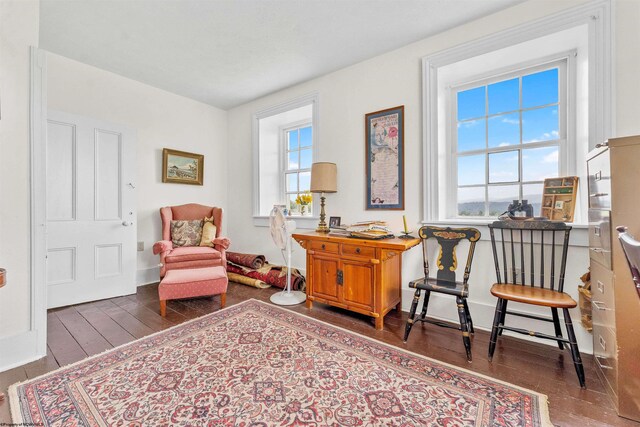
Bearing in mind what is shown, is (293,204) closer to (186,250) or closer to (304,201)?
(304,201)

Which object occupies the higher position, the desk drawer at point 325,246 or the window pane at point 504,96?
the window pane at point 504,96

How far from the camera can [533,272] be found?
6.61 feet

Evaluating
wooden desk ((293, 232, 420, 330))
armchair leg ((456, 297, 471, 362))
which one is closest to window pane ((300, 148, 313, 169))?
wooden desk ((293, 232, 420, 330))

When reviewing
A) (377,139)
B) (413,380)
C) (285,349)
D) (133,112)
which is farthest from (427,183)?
(133,112)

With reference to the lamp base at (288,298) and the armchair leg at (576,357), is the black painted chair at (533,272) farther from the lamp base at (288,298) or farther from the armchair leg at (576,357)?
the lamp base at (288,298)

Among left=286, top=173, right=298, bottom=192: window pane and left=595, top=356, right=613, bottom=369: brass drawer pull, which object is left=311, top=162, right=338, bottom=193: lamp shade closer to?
left=286, top=173, right=298, bottom=192: window pane

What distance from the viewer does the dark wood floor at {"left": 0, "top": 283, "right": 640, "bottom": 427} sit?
4.70ft

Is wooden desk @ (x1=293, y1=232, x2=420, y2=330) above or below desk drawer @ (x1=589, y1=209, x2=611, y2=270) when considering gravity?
below

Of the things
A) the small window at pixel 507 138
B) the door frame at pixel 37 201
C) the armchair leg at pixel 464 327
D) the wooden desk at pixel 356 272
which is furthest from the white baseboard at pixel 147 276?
the small window at pixel 507 138

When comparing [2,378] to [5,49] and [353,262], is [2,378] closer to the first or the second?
[5,49]

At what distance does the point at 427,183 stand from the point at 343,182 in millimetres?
964

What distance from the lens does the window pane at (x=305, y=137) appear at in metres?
3.95

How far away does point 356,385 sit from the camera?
1.55 meters

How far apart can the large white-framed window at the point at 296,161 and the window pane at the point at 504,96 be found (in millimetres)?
2213
